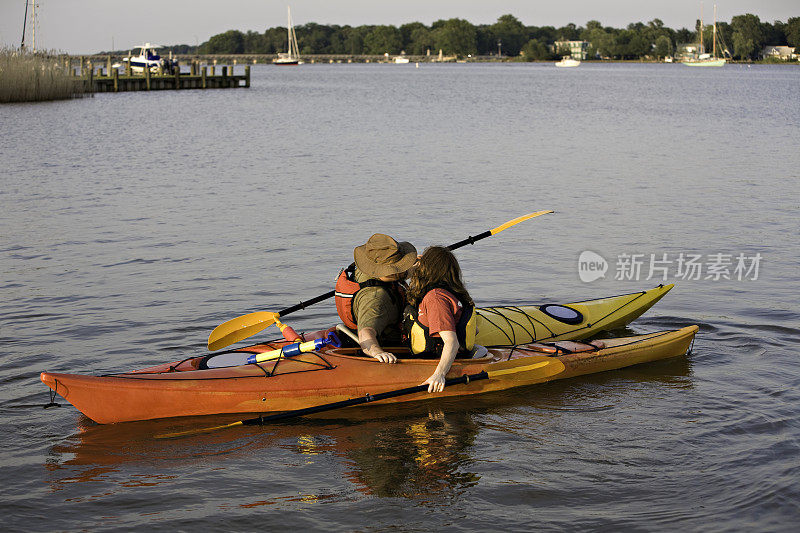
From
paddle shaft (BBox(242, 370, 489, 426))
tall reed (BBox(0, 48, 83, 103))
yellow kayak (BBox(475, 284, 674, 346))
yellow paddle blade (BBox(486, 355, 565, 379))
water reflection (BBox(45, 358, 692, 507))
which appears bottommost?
water reflection (BBox(45, 358, 692, 507))

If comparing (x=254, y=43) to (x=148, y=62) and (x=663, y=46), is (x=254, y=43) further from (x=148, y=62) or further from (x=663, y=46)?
(x=148, y=62)

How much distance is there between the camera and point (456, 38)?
17612 centimetres

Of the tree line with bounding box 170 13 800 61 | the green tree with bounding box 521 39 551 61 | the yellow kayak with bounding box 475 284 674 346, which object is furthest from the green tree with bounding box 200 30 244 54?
the yellow kayak with bounding box 475 284 674 346

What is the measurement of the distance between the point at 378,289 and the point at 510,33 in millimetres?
184370

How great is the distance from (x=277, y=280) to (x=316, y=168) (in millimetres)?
8790

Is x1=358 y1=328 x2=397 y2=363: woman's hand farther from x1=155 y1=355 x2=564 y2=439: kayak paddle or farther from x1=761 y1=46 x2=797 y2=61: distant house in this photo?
x1=761 y1=46 x2=797 y2=61: distant house

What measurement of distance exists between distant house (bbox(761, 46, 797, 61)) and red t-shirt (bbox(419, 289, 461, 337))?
524ft

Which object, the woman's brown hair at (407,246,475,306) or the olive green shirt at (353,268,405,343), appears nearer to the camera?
the woman's brown hair at (407,246,475,306)

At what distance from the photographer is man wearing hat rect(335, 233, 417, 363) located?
5.54m

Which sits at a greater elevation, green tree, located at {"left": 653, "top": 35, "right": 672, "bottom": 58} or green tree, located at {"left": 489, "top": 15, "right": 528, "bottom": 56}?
green tree, located at {"left": 489, "top": 15, "right": 528, "bottom": 56}

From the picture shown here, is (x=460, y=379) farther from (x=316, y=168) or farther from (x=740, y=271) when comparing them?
(x=316, y=168)

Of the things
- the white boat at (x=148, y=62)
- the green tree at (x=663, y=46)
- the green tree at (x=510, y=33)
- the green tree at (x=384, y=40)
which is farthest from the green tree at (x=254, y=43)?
the white boat at (x=148, y=62)

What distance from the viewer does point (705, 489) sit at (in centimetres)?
467

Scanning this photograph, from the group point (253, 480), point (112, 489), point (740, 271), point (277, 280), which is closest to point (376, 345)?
point (253, 480)
